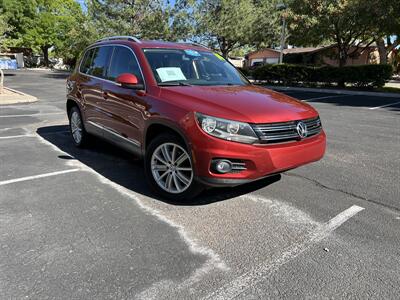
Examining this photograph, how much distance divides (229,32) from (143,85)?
27.1 m

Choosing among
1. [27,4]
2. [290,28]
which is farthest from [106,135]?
[27,4]

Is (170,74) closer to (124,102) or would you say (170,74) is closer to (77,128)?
(124,102)

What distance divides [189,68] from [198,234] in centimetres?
235

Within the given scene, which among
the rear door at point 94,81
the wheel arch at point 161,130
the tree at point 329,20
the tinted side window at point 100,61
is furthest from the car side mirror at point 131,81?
the tree at point 329,20

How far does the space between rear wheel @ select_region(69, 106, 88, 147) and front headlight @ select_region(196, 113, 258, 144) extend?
350cm

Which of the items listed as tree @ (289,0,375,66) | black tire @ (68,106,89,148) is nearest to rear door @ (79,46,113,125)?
black tire @ (68,106,89,148)

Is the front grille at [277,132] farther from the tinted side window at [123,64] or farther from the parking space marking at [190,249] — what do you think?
the tinted side window at [123,64]

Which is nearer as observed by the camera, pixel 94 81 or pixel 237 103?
pixel 237 103

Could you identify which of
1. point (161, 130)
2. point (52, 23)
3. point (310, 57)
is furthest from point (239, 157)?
point (52, 23)

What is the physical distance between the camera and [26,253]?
10.2ft

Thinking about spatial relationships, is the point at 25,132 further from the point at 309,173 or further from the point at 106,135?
the point at 309,173

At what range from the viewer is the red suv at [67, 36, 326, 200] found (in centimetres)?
359

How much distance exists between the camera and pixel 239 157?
11.6ft

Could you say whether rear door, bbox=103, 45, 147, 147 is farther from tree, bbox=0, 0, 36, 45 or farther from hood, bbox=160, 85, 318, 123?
tree, bbox=0, 0, 36, 45
